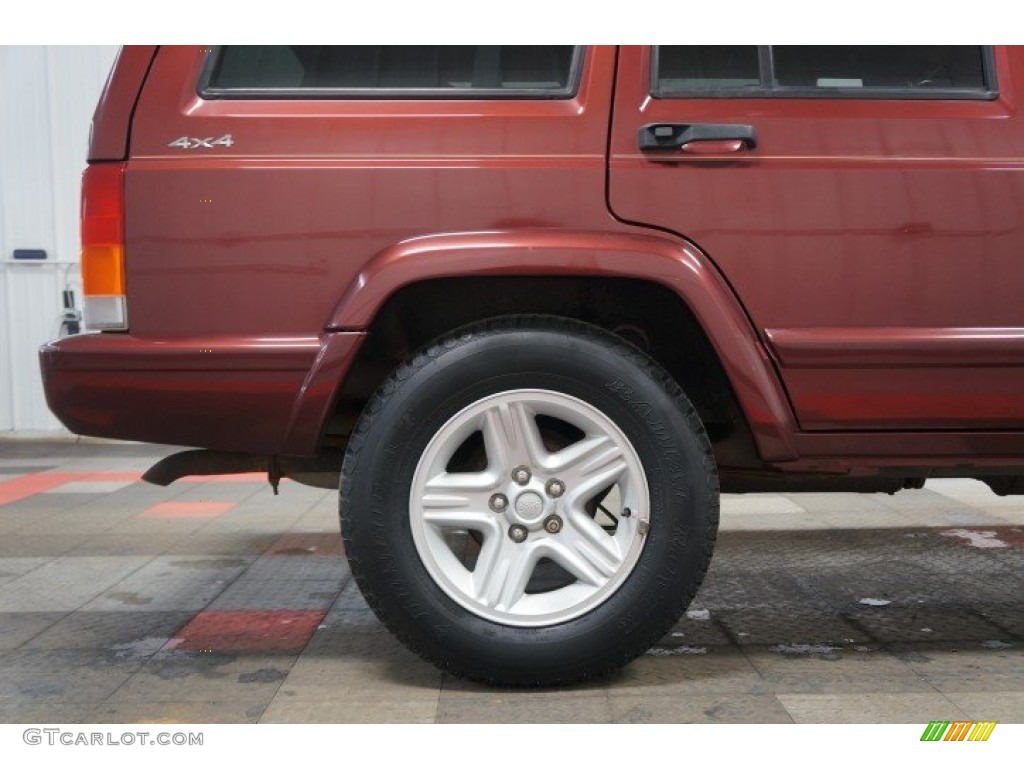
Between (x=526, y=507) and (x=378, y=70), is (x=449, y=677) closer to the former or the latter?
(x=526, y=507)

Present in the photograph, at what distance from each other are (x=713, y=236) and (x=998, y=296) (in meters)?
0.73

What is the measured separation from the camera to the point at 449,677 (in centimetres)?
313

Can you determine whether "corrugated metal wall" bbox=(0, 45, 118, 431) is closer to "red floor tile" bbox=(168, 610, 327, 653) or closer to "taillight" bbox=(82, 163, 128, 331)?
"red floor tile" bbox=(168, 610, 327, 653)

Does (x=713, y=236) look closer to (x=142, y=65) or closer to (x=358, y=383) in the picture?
(x=358, y=383)

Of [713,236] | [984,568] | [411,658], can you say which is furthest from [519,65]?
[984,568]

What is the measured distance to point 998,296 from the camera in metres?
3.03

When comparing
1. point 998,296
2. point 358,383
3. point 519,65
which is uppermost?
point 519,65

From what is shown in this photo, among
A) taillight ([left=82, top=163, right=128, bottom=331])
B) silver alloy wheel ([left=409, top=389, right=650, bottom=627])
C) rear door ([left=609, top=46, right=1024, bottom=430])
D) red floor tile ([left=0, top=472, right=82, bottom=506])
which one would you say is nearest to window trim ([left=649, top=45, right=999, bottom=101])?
rear door ([left=609, top=46, right=1024, bottom=430])

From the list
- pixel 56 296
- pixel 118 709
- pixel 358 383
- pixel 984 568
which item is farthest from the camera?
pixel 56 296

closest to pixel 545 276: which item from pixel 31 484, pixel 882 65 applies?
pixel 882 65

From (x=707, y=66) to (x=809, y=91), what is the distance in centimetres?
26

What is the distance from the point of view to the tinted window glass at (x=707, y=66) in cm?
307

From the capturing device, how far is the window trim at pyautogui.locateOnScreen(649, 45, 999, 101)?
9.99ft
